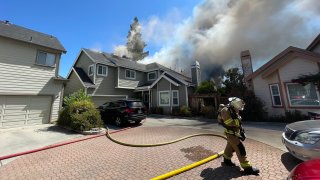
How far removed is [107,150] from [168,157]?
2701mm

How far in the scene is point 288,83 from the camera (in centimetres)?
1327

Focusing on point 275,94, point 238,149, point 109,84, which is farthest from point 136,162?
point 109,84

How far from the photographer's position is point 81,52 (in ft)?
75.7

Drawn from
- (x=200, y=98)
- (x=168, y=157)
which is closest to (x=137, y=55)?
(x=200, y=98)

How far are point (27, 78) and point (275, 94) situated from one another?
19.7 metres

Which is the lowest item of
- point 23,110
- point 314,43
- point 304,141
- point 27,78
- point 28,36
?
point 304,141

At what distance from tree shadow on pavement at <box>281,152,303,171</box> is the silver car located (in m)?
0.35

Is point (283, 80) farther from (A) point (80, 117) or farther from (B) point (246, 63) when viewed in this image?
(A) point (80, 117)

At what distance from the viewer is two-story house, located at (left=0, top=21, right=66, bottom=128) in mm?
11797

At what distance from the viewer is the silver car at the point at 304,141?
4.25 m

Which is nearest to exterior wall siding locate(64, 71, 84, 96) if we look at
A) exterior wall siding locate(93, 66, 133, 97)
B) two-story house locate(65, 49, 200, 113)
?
two-story house locate(65, 49, 200, 113)

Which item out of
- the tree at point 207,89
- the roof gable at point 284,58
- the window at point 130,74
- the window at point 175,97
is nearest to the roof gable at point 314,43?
the roof gable at point 284,58

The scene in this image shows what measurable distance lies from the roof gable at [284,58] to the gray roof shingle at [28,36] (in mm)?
17478

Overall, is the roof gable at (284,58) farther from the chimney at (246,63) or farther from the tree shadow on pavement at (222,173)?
the tree shadow on pavement at (222,173)
